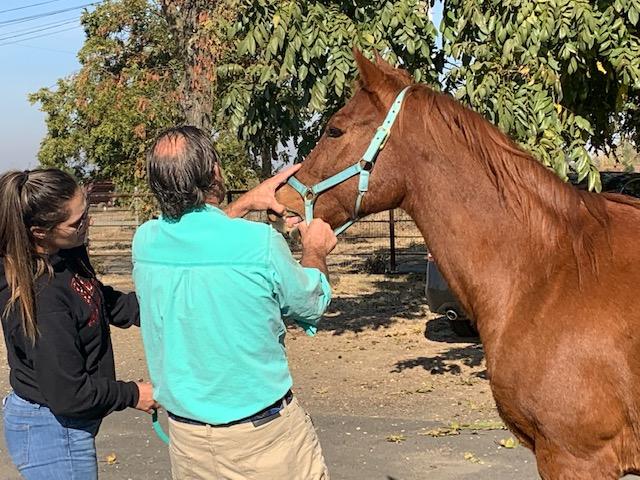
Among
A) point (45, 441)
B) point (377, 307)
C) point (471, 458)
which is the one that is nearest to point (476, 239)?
point (45, 441)

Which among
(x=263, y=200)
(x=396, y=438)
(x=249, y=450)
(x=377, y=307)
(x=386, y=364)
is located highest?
(x=263, y=200)

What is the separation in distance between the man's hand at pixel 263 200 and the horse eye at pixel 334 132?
196 millimetres

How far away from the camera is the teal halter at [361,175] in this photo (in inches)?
109

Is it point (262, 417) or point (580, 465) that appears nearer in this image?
point (262, 417)

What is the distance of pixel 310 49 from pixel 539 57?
1.69 metres

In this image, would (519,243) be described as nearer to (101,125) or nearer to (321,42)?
(321,42)

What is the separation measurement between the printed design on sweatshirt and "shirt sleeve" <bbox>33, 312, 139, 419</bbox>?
12 cm

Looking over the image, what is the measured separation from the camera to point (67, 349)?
2191mm

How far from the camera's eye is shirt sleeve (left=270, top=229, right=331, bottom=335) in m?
2.01

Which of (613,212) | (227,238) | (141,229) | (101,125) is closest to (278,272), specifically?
(227,238)

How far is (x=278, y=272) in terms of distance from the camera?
2.01 metres

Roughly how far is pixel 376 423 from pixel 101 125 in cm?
1281

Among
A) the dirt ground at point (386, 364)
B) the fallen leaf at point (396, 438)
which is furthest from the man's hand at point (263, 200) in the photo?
the dirt ground at point (386, 364)

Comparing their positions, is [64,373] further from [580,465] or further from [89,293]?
[580,465]
